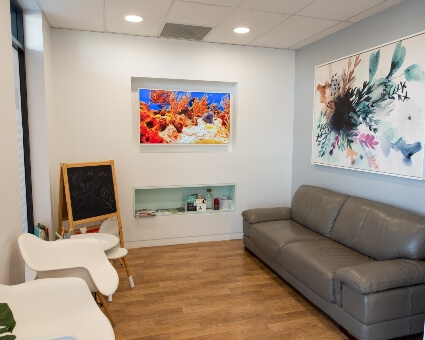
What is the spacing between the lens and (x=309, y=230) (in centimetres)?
355

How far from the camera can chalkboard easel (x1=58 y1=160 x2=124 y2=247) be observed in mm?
3178

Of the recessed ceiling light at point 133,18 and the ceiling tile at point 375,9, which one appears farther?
the recessed ceiling light at point 133,18

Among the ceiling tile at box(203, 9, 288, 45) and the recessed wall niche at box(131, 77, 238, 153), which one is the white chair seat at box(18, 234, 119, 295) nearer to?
the recessed wall niche at box(131, 77, 238, 153)

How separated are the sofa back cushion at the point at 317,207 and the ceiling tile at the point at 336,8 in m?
1.78

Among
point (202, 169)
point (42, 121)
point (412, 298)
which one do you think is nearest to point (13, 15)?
point (42, 121)

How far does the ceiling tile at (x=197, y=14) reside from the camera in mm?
2986

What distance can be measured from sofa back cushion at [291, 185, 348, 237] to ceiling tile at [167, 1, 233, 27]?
83.4 inches

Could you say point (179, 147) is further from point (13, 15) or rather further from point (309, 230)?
point (13, 15)

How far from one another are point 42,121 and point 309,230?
116 inches

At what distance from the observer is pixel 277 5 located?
2.94 metres

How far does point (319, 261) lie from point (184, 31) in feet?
9.18

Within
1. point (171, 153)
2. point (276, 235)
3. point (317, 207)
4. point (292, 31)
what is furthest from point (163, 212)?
point (292, 31)

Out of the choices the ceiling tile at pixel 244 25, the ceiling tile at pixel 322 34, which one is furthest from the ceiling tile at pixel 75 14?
the ceiling tile at pixel 322 34

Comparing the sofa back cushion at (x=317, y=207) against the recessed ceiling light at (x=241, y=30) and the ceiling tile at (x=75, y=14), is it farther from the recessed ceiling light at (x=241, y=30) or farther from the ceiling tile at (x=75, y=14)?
the ceiling tile at (x=75, y=14)
